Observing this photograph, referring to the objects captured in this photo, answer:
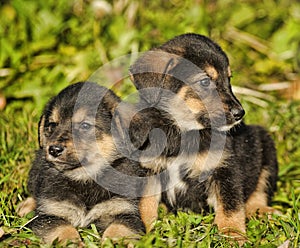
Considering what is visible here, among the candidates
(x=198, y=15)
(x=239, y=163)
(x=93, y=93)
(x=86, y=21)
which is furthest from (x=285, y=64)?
(x=93, y=93)

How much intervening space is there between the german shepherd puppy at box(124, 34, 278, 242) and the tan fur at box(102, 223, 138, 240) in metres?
0.36

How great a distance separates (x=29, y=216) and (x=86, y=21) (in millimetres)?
3873

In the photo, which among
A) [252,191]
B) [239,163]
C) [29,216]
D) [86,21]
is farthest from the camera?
[86,21]

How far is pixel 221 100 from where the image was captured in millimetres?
4668

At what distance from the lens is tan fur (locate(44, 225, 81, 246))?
4.21 m

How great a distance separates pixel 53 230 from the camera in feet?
14.3

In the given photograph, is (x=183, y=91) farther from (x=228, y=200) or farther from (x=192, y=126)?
(x=228, y=200)

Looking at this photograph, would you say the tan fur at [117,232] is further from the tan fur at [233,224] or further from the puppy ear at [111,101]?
the puppy ear at [111,101]

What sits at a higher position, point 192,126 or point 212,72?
point 212,72

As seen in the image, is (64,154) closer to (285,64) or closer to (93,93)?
(93,93)

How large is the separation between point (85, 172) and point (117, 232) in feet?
1.98

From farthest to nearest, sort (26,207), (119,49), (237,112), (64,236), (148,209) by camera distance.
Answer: (119,49) → (26,207) → (148,209) → (237,112) → (64,236)

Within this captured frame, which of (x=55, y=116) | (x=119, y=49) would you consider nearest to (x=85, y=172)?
(x=55, y=116)

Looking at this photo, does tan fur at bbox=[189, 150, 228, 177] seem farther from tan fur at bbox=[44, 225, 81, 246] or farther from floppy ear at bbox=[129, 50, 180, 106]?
tan fur at bbox=[44, 225, 81, 246]
